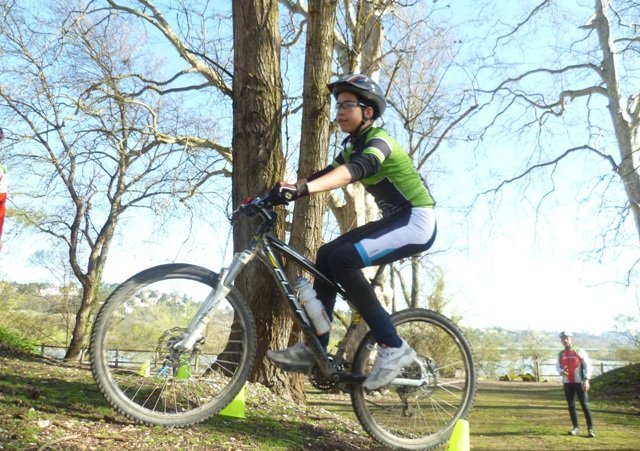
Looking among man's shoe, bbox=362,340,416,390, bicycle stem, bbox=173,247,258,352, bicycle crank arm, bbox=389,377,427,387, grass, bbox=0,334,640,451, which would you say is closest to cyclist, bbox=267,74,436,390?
man's shoe, bbox=362,340,416,390

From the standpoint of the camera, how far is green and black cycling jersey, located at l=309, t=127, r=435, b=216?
3332mm

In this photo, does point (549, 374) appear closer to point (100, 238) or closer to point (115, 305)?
point (100, 238)

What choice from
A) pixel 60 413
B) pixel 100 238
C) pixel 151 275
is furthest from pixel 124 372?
pixel 100 238

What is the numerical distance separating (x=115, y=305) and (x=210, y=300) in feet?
1.75

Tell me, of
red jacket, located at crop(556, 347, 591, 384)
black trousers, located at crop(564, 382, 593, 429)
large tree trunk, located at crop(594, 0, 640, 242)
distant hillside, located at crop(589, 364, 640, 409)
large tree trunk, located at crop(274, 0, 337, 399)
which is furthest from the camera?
large tree trunk, located at crop(594, 0, 640, 242)

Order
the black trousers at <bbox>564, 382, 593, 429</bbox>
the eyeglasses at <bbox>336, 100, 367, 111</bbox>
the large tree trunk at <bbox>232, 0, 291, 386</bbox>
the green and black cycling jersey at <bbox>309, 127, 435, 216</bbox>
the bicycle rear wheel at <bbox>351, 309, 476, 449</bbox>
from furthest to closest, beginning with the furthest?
the black trousers at <bbox>564, 382, 593, 429</bbox> < the large tree trunk at <bbox>232, 0, 291, 386</bbox> < the bicycle rear wheel at <bbox>351, 309, 476, 449</bbox> < the eyeglasses at <bbox>336, 100, 367, 111</bbox> < the green and black cycling jersey at <bbox>309, 127, 435, 216</bbox>

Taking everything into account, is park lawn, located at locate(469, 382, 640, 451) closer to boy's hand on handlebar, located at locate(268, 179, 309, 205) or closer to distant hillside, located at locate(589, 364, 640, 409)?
distant hillside, located at locate(589, 364, 640, 409)

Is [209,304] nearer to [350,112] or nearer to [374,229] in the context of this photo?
[374,229]

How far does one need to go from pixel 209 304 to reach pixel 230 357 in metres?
0.41

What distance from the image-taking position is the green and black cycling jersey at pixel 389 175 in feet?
10.9

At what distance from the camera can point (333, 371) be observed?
3.41 m

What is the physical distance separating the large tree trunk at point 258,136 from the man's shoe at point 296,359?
1351mm

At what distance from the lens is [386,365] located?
→ 3.41 meters

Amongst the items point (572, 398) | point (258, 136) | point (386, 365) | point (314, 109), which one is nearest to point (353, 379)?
point (386, 365)
